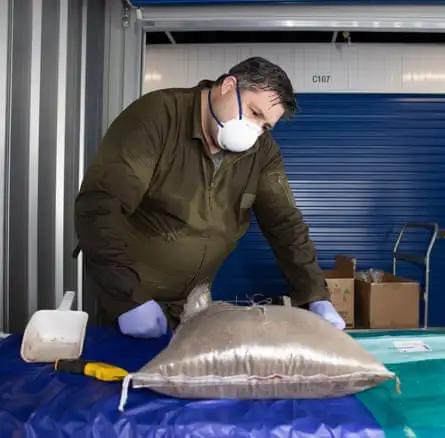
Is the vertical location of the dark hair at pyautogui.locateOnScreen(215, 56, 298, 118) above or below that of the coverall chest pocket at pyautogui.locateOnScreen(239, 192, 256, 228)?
above

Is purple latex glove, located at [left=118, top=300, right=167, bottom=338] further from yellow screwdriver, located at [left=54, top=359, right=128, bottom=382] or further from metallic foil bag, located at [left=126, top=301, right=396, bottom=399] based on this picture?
metallic foil bag, located at [left=126, top=301, right=396, bottom=399]

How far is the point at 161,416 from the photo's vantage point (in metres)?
1.02

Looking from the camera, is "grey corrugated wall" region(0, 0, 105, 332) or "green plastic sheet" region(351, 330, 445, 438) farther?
"grey corrugated wall" region(0, 0, 105, 332)

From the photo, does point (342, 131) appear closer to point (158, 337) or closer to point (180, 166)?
point (180, 166)

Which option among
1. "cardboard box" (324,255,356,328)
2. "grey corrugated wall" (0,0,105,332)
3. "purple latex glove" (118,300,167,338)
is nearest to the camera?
"purple latex glove" (118,300,167,338)

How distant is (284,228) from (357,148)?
3325 millimetres

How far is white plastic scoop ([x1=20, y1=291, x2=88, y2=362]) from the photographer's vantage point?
1.36 m

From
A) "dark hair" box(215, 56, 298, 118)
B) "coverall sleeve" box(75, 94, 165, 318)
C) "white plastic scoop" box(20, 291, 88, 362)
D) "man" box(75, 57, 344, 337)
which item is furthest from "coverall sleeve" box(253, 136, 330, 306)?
"white plastic scoop" box(20, 291, 88, 362)

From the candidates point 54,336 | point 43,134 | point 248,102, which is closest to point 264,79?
point 248,102

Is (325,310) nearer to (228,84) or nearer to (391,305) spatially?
(228,84)

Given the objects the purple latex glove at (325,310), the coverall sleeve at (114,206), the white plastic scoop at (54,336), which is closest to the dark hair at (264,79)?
the coverall sleeve at (114,206)

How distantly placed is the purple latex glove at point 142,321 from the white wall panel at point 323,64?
3.78m

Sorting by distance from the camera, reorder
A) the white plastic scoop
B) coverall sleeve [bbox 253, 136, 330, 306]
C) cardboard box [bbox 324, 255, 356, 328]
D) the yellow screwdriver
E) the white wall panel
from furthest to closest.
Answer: the white wall panel
cardboard box [bbox 324, 255, 356, 328]
coverall sleeve [bbox 253, 136, 330, 306]
the white plastic scoop
the yellow screwdriver

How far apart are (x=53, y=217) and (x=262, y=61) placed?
1.40 metres
